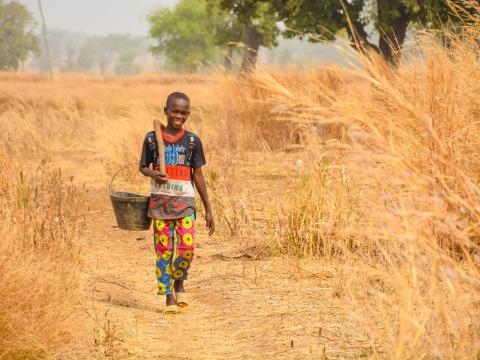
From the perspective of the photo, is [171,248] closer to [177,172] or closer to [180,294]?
[180,294]

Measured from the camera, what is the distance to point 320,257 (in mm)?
5340

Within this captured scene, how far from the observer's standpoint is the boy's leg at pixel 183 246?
4.50 meters

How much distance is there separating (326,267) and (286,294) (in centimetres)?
56

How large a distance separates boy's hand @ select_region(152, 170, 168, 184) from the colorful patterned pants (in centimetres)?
25

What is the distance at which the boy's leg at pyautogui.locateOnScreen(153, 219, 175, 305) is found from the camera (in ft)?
14.8

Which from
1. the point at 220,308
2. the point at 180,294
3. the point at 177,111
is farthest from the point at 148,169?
the point at 220,308

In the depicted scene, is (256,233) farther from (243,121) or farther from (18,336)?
(243,121)

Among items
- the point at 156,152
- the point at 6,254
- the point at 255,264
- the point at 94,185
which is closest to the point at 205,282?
the point at 255,264

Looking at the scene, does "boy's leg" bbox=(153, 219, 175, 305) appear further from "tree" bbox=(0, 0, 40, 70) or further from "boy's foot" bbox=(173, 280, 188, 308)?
"tree" bbox=(0, 0, 40, 70)

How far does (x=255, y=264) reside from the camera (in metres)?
5.22

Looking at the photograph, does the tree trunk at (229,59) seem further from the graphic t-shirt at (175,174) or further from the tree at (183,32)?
the graphic t-shirt at (175,174)

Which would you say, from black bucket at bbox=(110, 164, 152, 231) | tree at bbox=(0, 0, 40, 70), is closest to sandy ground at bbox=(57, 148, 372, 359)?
black bucket at bbox=(110, 164, 152, 231)

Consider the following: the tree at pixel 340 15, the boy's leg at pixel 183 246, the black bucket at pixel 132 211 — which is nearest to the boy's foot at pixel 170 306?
the boy's leg at pixel 183 246

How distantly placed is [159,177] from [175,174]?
6.2 inches
